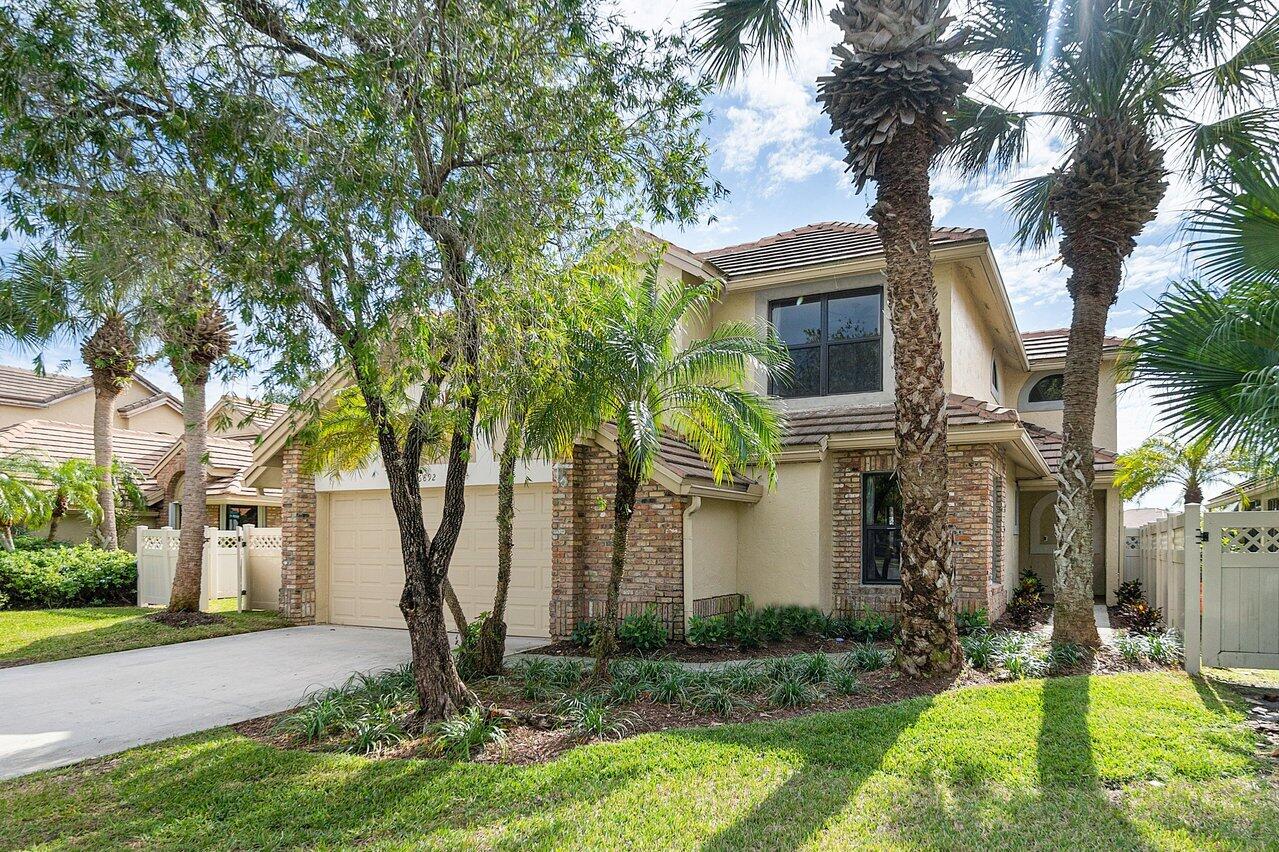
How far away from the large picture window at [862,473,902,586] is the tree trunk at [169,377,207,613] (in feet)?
39.8

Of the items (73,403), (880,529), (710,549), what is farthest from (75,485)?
(880,529)

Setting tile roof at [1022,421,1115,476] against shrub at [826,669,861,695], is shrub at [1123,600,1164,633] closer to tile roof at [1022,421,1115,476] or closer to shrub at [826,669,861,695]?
tile roof at [1022,421,1115,476]

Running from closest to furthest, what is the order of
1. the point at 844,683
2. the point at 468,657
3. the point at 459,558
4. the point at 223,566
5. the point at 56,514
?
1. the point at 844,683
2. the point at 468,657
3. the point at 459,558
4. the point at 223,566
5. the point at 56,514

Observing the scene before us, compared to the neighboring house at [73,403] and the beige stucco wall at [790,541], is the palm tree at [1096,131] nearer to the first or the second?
the beige stucco wall at [790,541]

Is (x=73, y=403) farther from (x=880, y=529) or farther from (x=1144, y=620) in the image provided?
(x=1144, y=620)

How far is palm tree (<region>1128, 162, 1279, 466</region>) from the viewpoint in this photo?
6.65m

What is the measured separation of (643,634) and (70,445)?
70.7 feet

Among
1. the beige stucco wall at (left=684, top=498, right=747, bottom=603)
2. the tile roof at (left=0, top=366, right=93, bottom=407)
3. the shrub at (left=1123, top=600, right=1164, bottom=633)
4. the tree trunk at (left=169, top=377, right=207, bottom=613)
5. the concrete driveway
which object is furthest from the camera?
the tile roof at (left=0, top=366, right=93, bottom=407)

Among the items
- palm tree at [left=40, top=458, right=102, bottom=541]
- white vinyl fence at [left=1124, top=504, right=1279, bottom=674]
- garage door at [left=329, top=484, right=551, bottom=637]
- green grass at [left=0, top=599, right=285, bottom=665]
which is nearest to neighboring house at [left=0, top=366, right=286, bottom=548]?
palm tree at [left=40, top=458, right=102, bottom=541]

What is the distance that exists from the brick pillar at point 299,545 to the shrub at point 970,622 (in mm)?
10939

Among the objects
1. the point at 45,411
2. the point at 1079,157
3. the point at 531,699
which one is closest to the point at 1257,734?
the point at 531,699

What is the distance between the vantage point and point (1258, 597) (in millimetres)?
8258

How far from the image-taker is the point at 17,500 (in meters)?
16.8

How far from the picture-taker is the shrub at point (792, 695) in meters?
7.35
